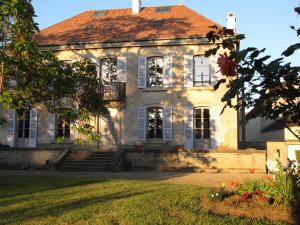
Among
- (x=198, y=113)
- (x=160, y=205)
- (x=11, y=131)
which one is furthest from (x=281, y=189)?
(x=11, y=131)

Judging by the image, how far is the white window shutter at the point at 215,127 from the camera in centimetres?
2112

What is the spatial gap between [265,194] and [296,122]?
17.9 feet

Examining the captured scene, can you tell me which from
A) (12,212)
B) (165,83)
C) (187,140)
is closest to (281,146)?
(187,140)

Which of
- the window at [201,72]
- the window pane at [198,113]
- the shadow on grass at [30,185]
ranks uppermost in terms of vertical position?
the window at [201,72]

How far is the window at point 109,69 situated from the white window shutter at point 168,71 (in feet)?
9.46

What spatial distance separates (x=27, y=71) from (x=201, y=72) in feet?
41.4

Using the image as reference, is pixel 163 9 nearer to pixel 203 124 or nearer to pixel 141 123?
pixel 141 123

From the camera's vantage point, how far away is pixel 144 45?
22.2m

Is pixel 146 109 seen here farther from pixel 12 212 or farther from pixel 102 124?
pixel 12 212

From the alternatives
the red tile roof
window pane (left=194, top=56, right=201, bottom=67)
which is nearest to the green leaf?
the red tile roof

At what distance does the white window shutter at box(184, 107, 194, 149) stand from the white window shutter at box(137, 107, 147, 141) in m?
2.17

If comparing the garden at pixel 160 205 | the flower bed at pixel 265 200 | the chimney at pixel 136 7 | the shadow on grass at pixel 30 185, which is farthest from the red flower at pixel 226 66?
the chimney at pixel 136 7

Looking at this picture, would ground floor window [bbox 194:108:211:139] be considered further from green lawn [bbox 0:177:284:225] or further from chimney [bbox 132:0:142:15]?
green lawn [bbox 0:177:284:225]

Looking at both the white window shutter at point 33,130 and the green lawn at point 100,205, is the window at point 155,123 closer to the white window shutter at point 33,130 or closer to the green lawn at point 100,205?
the white window shutter at point 33,130
